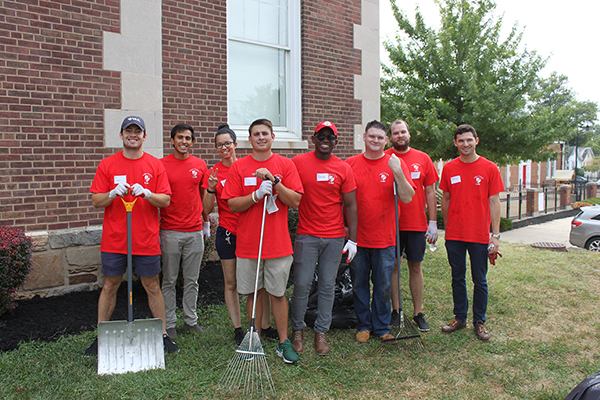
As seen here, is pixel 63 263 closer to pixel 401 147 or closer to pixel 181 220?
pixel 181 220

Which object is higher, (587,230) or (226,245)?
(226,245)

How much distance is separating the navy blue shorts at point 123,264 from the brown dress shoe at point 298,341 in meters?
1.37

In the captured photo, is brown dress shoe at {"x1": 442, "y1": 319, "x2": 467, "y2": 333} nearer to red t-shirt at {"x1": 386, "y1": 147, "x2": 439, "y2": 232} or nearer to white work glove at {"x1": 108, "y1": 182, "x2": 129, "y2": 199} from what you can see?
red t-shirt at {"x1": 386, "y1": 147, "x2": 439, "y2": 232}

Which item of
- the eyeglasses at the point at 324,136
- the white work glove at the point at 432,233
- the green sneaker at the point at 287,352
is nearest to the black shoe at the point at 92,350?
the green sneaker at the point at 287,352

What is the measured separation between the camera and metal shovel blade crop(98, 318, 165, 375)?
3318mm

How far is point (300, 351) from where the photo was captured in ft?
12.5

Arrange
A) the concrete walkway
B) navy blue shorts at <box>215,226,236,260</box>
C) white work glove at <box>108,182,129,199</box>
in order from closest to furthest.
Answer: white work glove at <box>108,182,129,199</box> < navy blue shorts at <box>215,226,236,260</box> < the concrete walkway

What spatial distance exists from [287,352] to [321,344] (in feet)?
1.25

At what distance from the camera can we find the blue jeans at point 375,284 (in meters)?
4.05

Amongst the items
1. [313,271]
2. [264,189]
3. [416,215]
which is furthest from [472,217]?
[264,189]

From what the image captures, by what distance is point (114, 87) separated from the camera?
5.32 metres

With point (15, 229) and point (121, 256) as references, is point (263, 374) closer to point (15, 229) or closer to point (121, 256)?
point (121, 256)

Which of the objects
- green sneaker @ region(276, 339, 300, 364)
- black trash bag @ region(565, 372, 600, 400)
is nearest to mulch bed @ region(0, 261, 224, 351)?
green sneaker @ region(276, 339, 300, 364)

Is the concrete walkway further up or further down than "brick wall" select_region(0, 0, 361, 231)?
further down
